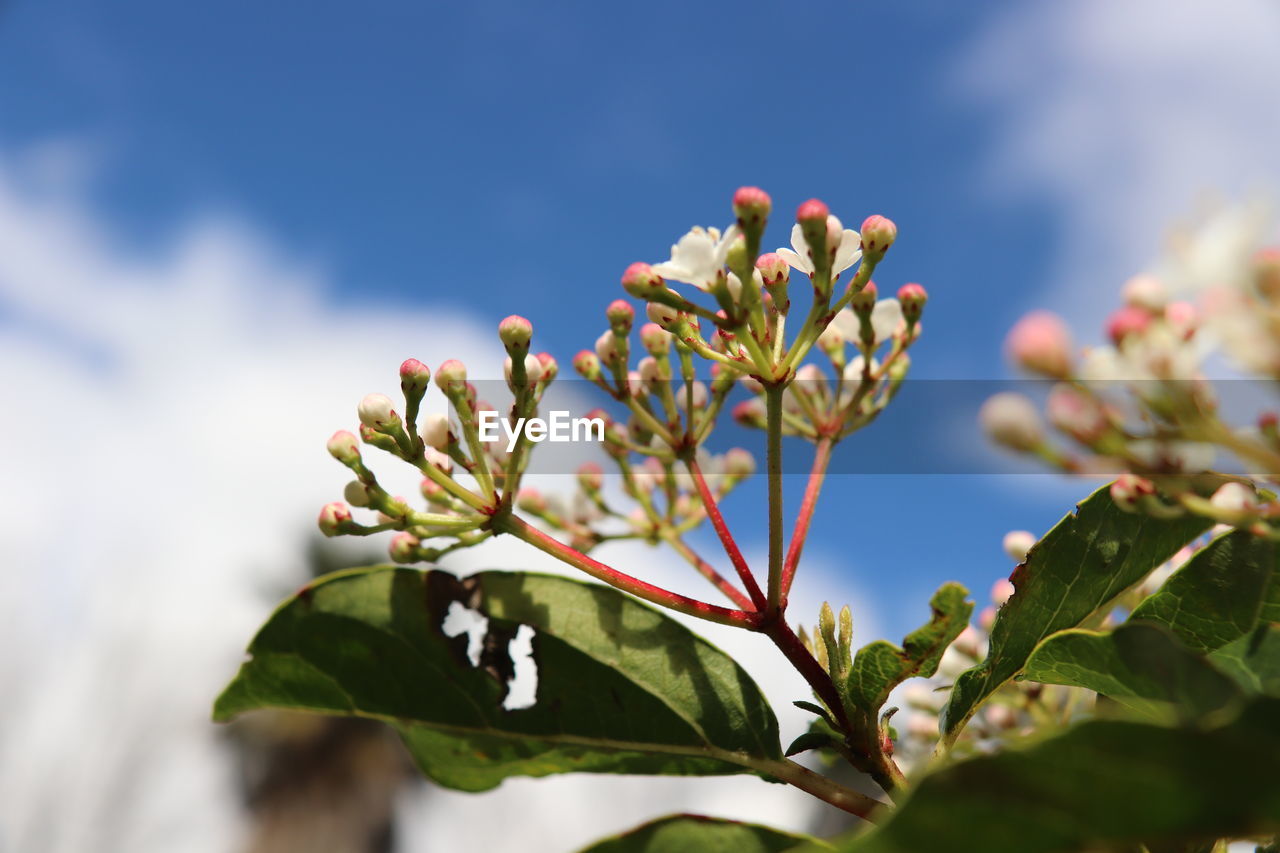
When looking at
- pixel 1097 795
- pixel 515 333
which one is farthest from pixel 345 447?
→ pixel 1097 795

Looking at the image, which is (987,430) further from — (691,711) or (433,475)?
(433,475)

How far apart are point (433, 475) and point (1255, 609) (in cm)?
117

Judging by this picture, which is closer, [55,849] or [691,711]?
[691,711]

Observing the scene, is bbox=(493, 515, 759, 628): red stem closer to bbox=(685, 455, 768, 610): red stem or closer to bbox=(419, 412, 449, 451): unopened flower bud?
bbox=(685, 455, 768, 610): red stem

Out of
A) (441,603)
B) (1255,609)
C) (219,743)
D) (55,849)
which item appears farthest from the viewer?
(55,849)

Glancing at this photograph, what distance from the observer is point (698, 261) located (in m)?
1.45

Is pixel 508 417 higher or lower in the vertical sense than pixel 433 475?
higher

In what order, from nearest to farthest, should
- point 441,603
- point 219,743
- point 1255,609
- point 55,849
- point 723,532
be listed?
point 1255,609
point 441,603
point 723,532
point 219,743
point 55,849

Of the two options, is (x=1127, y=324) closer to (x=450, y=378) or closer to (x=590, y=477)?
(x=450, y=378)

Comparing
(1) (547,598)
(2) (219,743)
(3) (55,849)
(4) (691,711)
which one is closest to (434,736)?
(1) (547,598)

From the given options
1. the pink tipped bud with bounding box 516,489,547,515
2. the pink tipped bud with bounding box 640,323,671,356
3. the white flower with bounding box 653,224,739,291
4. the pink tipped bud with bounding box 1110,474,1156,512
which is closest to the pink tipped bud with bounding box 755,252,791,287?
the white flower with bounding box 653,224,739,291

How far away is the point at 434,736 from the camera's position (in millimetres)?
1478

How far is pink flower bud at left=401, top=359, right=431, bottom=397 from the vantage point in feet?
5.37

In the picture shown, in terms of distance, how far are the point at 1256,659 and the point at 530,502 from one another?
1.48 m
